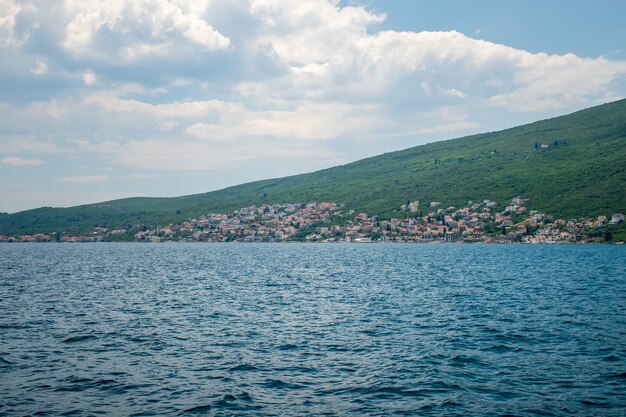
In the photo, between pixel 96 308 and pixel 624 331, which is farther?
pixel 96 308

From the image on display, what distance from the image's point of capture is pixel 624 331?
3944 centimetres

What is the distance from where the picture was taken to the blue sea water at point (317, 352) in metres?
24.8

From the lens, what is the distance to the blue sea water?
24750 mm

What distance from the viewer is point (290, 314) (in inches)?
2018

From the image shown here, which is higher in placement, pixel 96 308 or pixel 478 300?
pixel 96 308

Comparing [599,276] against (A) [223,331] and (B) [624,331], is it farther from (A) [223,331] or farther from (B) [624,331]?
(A) [223,331]

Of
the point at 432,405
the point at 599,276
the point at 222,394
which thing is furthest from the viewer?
the point at 599,276

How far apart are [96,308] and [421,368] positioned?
39920 millimetres

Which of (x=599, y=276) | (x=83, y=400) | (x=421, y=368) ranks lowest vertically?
(x=599, y=276)

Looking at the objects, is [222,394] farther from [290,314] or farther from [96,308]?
[96,308]

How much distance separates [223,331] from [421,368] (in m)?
18.8

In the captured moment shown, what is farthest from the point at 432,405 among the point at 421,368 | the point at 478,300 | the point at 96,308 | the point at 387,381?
the point at 96,308

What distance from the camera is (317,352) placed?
3500 cm

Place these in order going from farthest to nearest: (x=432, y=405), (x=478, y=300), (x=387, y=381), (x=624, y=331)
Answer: (x=478, y=300)
(x=624, y=331)
(x=387, y=381)
(x=432, y=405)
